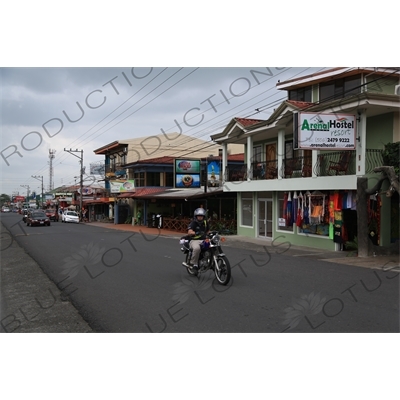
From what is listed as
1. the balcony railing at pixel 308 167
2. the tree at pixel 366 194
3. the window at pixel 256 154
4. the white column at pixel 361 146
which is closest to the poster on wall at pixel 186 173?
the balcony railing at pixel 308 167

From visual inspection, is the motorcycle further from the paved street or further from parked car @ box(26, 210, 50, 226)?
parked car @ box(26, 210, 50, 226)

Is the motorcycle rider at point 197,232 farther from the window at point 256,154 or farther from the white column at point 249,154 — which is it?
the window at point 256,154

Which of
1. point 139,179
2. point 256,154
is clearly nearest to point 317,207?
point 256,154

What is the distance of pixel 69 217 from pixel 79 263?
37.1 meters

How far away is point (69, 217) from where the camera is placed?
49.2 metres

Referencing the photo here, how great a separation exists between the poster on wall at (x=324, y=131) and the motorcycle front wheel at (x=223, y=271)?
7.48 metres

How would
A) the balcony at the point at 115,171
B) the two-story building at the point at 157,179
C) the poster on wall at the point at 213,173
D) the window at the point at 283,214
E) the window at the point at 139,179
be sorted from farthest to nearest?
the balcony at the point at 115,171 < the window at the point at 139,179 < the two-story building at the point at 157,179 < the poster on wall at the point at 213,173 < the window at the point at 283,214

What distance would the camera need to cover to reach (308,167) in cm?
1973

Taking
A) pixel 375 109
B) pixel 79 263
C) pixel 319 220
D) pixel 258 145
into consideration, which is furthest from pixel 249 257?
pixel 258 145

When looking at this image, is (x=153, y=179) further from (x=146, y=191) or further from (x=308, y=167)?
(x=308, y=167)

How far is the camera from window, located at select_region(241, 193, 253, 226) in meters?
24.7

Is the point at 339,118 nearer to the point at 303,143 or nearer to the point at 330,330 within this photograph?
the point at 303,143

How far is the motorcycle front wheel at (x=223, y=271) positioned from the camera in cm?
936

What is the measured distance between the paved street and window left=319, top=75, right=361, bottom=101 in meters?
9.31
